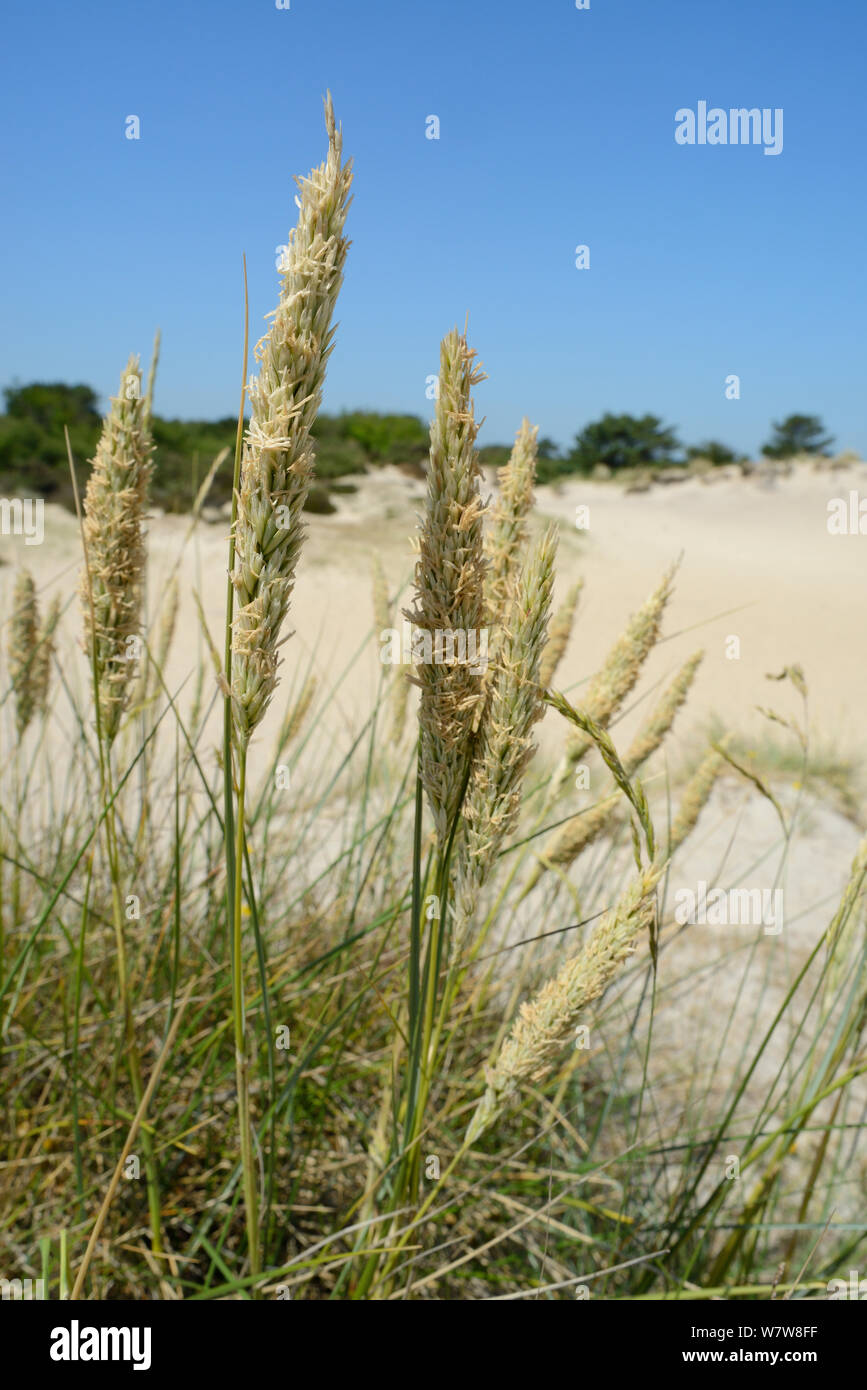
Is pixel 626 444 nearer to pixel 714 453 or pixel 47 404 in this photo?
pixel 714 453

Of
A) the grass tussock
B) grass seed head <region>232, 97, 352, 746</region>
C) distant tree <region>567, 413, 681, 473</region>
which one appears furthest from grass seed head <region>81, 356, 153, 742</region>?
distant tree <region>567, 413, 681, 473</region>

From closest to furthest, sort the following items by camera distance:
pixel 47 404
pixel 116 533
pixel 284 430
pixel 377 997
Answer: pixel 284 430
pixel 116 533
pixel 377 997
pixel 47 404

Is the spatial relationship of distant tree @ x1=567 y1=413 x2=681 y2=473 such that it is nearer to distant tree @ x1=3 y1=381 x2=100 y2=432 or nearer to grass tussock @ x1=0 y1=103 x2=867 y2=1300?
distant tree @ x1=3 y1=381 x2=100 y2=432

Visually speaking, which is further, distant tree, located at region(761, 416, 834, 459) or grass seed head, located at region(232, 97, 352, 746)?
distant tree, located at region(761, 416, 834, 459)

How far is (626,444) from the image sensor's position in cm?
3023

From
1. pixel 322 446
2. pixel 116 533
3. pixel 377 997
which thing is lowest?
pixel 377 997

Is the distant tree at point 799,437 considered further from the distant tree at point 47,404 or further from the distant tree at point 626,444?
the distant tree at point 47,404

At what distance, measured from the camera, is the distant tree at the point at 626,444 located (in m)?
29.7

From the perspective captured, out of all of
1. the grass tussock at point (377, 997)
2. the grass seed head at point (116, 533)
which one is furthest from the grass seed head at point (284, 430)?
the grass seed head at point (116, 533)

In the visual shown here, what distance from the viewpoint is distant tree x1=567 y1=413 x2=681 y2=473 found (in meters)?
29.7

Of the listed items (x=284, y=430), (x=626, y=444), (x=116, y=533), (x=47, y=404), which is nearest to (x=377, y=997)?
(x=116, y=533)

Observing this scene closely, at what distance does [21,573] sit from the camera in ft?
6.16
